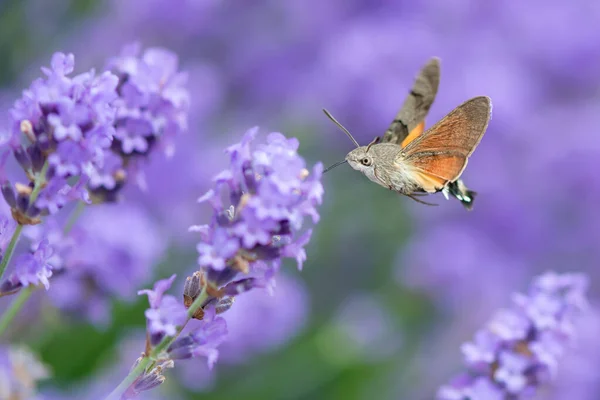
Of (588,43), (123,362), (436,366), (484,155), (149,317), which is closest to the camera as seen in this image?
(149,317)

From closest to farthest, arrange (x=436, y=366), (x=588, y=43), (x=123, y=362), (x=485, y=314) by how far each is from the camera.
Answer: (x=123, y=362) < (x=436, y=366) < (x=485, y=314) < (x=588, y=43)

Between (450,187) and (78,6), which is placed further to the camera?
(78,6)

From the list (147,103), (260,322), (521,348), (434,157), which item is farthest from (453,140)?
(260,322)

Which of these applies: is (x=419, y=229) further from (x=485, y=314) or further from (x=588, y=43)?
(x=588, y=43)

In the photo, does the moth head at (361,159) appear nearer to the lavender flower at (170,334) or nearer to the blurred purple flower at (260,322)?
the lavender flower at (170,334)

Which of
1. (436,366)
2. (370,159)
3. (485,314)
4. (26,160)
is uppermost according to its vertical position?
(485,314)

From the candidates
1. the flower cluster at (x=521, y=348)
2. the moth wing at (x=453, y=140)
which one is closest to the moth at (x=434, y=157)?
the moth wing at (x=453, y=140)

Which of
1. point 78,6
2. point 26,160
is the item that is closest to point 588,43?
point 78,6
